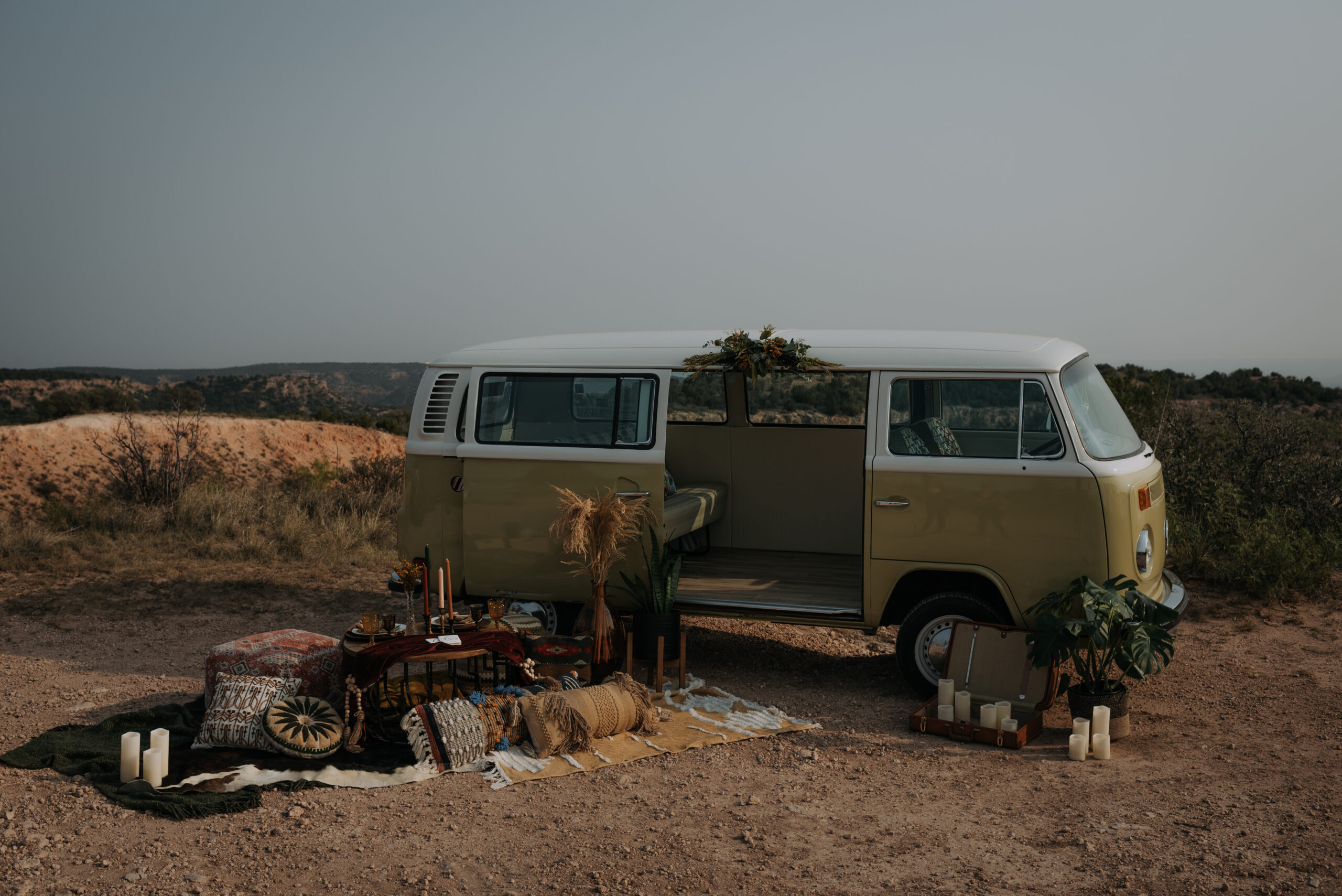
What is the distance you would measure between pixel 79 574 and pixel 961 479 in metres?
8.70

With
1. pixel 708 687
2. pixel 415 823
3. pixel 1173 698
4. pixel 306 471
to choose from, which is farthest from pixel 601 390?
pixel 306 471

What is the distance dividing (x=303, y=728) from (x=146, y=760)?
0.75m

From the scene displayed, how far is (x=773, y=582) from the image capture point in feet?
23.5

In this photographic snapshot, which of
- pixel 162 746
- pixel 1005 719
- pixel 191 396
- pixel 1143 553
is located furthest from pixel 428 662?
pixel 191 396

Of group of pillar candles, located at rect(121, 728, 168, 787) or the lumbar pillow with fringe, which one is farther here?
the lumbar pillow with fringe

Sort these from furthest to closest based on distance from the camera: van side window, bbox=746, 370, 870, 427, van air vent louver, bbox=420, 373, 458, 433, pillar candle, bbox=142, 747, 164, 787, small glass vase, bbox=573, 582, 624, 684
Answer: van side window, bbox=746, 370, 870, 427, van air vent louver, bbox=420, 373, 458, 433, small glass vase, bbox=573, 582, 624, 684, pillar candle, bbox=142, 747, 164, 787

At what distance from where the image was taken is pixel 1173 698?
646cm

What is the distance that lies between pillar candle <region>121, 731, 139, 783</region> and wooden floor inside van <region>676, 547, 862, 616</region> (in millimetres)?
3287

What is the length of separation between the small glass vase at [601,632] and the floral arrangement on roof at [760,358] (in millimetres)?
1629

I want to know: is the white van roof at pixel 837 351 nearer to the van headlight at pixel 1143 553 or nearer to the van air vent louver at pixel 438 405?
the van air vent louver at pixel 438 405

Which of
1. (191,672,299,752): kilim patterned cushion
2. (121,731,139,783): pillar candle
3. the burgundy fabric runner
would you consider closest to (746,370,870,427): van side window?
the burgundy fabric runner

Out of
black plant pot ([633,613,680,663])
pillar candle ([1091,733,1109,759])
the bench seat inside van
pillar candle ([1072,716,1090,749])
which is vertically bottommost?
pillar candle ([1091,733,1109,759])

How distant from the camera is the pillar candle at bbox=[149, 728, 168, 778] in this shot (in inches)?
196

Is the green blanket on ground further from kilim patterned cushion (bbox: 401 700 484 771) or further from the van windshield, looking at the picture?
the van windshield
